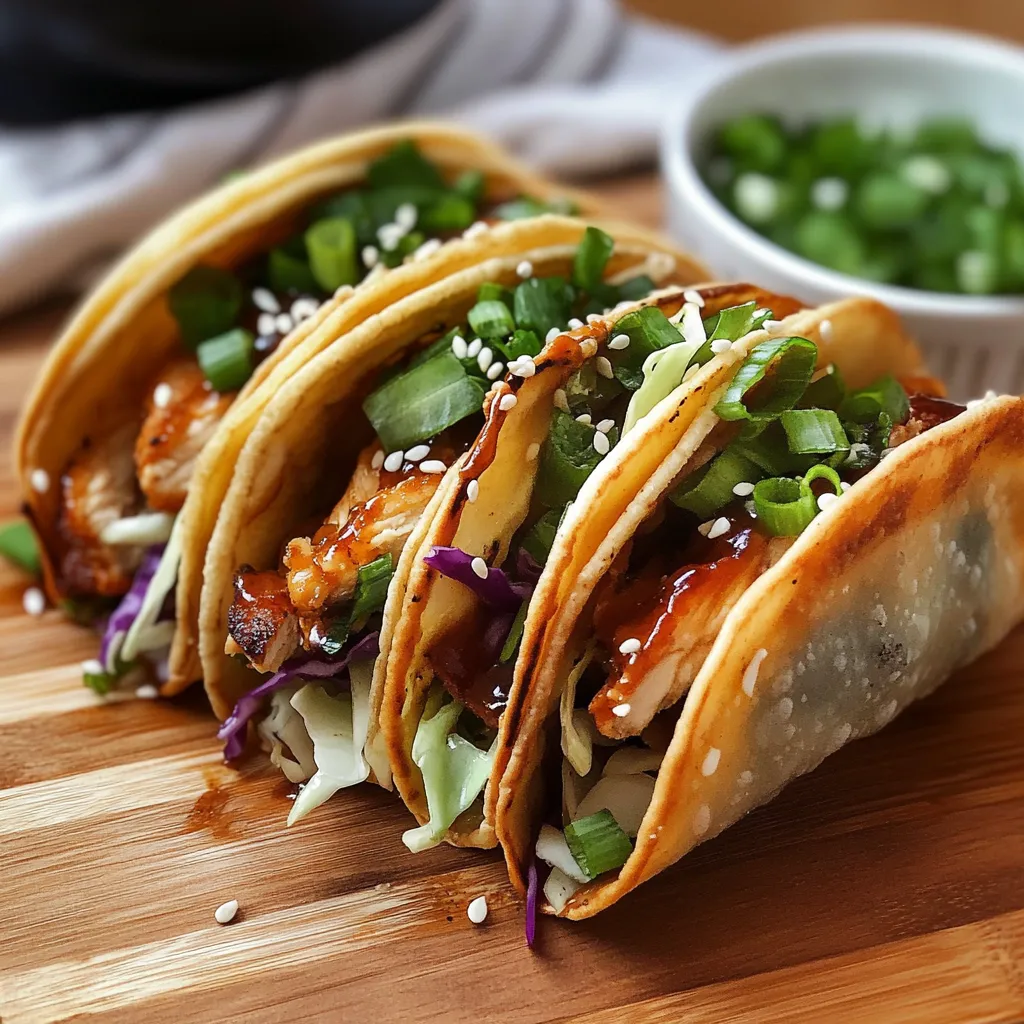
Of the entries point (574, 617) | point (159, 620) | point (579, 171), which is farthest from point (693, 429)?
point (579, 171)

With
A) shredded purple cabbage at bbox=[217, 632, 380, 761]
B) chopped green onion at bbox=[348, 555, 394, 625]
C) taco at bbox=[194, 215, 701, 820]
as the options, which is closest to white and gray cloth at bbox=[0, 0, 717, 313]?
taco at bbox=[194, 215, 701, 820]

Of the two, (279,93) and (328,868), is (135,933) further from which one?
(279,93)

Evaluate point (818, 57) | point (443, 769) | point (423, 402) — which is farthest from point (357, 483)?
point (818, 57)

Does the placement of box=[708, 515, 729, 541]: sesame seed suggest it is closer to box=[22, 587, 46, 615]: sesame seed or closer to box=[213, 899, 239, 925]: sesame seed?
box=[213, 899, 239, 925]: sesame seed

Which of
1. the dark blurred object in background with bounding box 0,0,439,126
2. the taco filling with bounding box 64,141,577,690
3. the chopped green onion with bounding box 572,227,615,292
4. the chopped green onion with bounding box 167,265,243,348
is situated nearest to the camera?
the chopped green onion with bounding box 572,227,615,292

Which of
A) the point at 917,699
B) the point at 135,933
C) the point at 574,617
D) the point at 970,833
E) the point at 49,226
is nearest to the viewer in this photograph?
the point at 574,617

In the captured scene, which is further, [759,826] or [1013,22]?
[1013,22]
